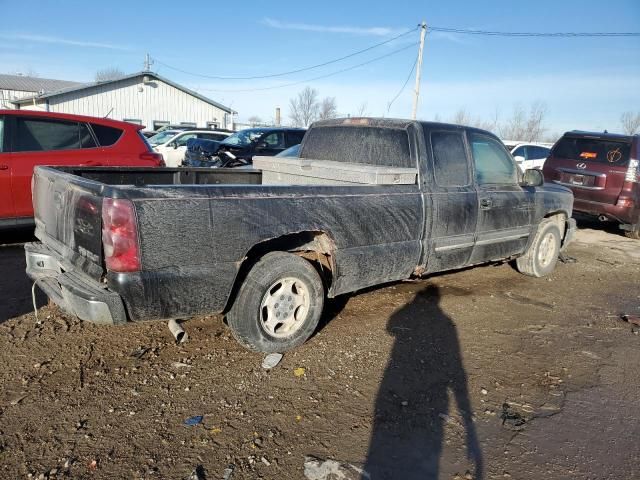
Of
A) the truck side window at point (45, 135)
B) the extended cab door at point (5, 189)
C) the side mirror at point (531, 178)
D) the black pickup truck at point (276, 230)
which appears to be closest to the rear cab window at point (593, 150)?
the black pickup truck at point (276, 230)

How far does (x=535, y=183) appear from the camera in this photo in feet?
18.2

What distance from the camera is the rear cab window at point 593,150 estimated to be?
874cm

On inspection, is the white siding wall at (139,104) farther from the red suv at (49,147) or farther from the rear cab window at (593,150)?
the rear cab window at (593,150)

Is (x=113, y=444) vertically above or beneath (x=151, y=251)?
beneath

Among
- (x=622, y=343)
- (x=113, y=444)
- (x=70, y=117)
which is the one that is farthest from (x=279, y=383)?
(x=70, y=117)

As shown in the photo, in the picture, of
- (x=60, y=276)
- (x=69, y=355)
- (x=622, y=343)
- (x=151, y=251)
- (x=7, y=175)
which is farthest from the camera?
(x=7, y=175)

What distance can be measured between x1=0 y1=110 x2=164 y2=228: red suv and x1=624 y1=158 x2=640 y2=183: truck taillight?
8.15 metres

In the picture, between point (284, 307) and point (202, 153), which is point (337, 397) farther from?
point (202, 153)

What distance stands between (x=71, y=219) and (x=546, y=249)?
18.5 feet

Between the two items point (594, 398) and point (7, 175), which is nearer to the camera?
point (594, 398)

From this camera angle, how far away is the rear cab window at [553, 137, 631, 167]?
8742 millimetres

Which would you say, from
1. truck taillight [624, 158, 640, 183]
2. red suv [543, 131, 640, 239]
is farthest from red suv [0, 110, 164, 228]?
truck taillight [624, 158, 640, 183]

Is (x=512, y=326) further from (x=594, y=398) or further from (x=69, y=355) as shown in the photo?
(x=69, y=355)

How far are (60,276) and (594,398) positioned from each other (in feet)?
12.6
